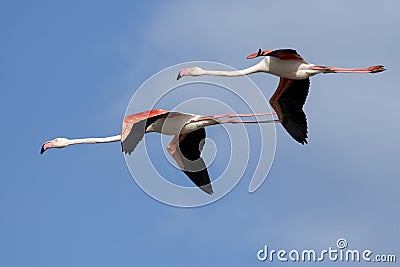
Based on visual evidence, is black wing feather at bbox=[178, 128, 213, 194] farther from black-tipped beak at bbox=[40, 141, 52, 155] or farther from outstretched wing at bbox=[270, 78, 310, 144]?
black-tipped beak at bbox=[40, 141, 52, 155]

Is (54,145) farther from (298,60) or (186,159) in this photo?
(298,60)

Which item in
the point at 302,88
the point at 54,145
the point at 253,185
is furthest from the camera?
the point at 54,145

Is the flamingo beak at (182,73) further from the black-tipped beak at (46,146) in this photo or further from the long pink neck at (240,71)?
the black-tipped beak at (46,146)

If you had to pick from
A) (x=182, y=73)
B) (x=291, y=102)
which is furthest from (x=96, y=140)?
(x=291, y=102)

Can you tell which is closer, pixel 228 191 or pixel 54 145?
pixel 228 191

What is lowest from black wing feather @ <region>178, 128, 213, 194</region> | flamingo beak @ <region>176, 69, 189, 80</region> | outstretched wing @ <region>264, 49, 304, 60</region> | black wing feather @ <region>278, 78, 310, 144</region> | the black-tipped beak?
black wing feather @ <region>178, 128, 213, 194</region>

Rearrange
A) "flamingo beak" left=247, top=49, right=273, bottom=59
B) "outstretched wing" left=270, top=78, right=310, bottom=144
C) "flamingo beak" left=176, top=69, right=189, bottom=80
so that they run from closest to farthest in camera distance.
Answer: "flamingo beak" left=247, top=49, right=273, bottom=59 < "flamingo beak" left=176, top=69, right=189, bottom=80 < "outstretched wing" left=270, top=78, right=310, bottom=144

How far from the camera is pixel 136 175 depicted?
108ft

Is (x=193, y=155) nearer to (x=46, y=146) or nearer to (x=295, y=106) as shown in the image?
(x=295, y=106)

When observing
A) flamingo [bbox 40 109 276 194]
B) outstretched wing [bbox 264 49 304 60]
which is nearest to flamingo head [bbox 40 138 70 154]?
flamingo [bbox 40 109 276 194]

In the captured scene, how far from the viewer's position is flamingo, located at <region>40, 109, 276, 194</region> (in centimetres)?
3209

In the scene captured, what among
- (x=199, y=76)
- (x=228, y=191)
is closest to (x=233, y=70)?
(x=199, y=76)

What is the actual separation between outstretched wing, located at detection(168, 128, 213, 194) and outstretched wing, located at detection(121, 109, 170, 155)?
8.49ft

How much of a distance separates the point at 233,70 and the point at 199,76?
0.89m
